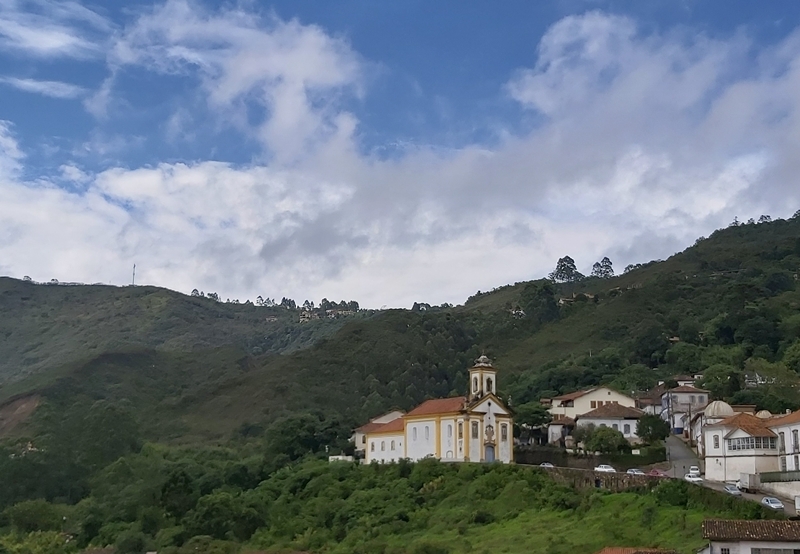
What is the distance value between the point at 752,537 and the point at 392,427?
114 feet

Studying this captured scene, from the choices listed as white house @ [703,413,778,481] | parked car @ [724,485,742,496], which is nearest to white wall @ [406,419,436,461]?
white house @ [703,413,778,481]

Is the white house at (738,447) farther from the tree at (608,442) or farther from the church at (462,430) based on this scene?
the church at (462,430)

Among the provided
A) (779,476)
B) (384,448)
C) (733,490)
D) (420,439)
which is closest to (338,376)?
(384,448)

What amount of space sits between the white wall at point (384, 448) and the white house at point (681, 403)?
61.3 ft

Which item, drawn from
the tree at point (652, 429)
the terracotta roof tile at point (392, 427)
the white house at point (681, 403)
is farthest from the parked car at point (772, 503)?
the white house at point (681, 403)

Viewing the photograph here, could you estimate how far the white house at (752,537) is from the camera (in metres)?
30.4

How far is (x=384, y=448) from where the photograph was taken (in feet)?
208

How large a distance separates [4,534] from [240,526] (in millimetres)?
21049

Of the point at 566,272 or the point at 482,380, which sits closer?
the point at 482,380

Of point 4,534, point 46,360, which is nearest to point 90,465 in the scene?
point 4,534

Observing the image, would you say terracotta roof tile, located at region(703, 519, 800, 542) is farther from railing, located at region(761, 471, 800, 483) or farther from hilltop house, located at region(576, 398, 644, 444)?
hilltop house, located at region(576, 398, 644, 444)

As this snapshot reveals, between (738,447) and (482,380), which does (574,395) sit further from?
(738,447)

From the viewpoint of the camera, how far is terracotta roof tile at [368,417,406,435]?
62594 mm

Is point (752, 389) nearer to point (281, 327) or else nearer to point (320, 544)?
point (320, 544)
